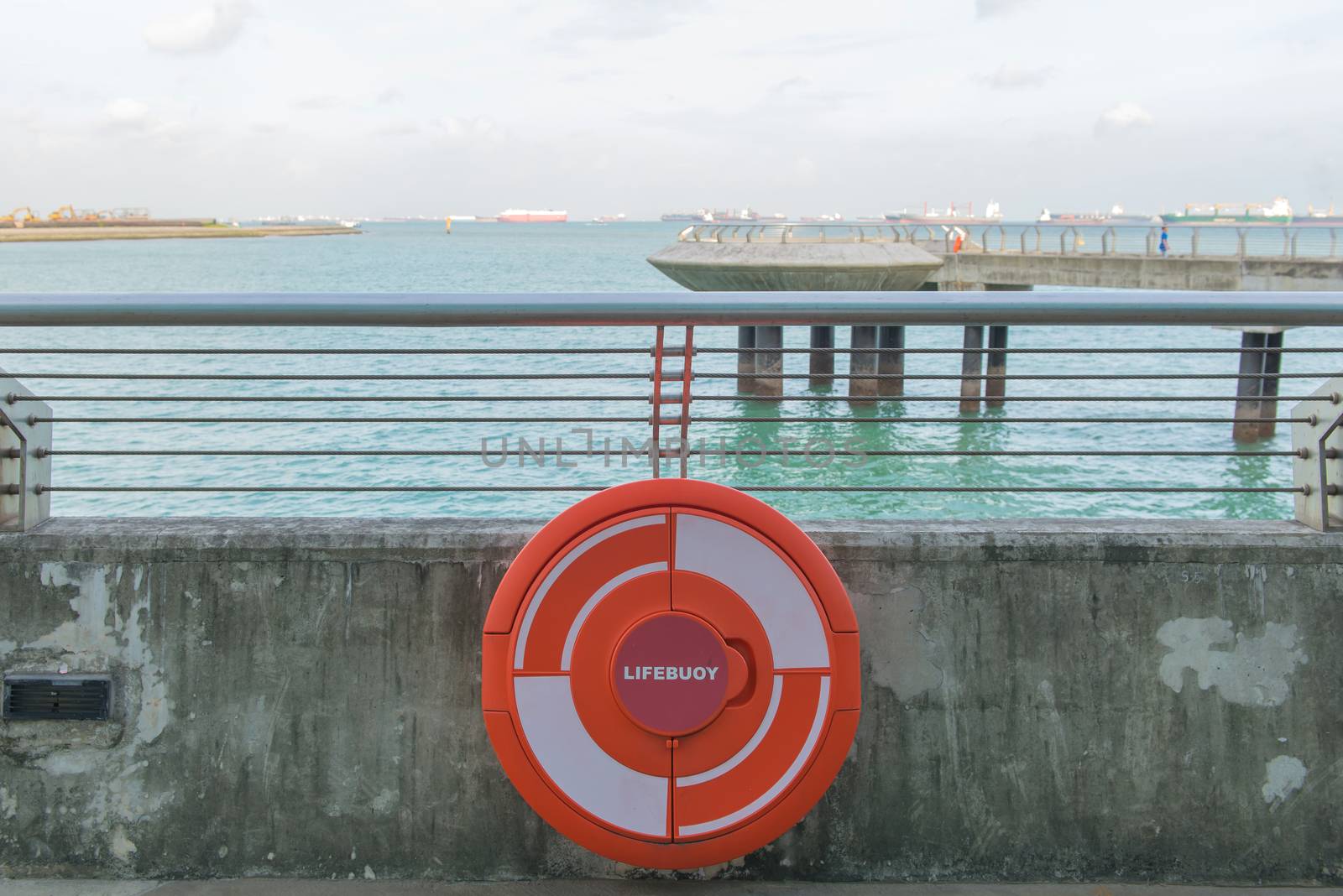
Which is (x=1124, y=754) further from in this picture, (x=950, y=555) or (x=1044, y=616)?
(x=950, y=555)

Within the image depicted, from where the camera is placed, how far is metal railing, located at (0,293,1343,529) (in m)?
2.43

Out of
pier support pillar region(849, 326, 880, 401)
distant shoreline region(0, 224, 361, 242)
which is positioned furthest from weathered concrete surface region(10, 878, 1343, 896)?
distant shoreline region(0, 224, 361, 242)

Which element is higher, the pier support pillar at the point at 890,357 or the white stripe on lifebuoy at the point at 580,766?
the pier support pillar at the point at 890,357

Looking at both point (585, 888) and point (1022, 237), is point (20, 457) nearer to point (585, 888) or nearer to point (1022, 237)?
point (585, 888)

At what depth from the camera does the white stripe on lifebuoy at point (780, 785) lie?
2.23m

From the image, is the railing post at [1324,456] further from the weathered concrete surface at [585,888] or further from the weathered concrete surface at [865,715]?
the weathered concrete surface at [585,888]

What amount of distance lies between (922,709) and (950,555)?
357 millimetres

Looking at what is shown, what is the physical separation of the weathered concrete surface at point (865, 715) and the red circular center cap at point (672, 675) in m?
0.53

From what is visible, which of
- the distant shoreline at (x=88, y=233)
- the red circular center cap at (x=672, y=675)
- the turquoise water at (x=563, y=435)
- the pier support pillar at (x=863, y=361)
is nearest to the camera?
the red circular center cap at (x=672, y=675)

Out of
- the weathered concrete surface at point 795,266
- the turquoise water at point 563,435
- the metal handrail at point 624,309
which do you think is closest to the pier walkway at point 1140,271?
the turquoise water at point 563,435

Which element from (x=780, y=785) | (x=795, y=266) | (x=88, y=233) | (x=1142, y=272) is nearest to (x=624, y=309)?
(x=780, y=785)

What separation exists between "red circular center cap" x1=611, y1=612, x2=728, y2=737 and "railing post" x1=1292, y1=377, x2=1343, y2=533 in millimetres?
1467

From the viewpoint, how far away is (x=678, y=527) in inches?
88.2

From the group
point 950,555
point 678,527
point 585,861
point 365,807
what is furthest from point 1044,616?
point 365,807
